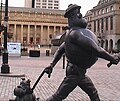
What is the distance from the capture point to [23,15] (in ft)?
424

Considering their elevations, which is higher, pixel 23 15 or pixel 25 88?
pixel 23 15

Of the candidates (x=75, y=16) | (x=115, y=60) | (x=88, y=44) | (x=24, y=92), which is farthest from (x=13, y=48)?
(x=115, y=60)

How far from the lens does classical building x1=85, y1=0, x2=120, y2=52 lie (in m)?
86.3

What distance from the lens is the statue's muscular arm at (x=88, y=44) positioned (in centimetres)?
495

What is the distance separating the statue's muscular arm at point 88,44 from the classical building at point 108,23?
75.7m

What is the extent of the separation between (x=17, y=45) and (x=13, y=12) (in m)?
86.0

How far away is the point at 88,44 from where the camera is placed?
502 cm

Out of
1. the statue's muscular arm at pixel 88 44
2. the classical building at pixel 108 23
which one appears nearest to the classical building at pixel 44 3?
A: the classical building at pixel 108 23

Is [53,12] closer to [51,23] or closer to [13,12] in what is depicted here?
[51,23]

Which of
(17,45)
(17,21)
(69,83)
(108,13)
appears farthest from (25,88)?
(17,21)

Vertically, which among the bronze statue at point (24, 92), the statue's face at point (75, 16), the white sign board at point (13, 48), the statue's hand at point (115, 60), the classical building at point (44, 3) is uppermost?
the classical building at point (44, 3)

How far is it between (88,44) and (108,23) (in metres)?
87.2

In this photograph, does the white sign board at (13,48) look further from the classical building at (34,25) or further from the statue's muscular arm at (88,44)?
the classical building at (34,25)

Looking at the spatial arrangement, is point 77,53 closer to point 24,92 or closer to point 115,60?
point 115,60
